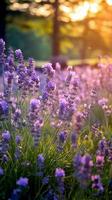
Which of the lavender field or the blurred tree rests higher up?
the blurred tree

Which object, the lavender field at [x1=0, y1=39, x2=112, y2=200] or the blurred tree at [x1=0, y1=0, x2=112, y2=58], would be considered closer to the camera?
the lavender field at [x1=0, y1=39, x2=112, y2=200]

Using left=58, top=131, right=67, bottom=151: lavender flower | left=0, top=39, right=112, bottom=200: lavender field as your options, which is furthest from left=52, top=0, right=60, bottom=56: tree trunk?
left=58, top=131, right=67, bottom=151: lavender flower

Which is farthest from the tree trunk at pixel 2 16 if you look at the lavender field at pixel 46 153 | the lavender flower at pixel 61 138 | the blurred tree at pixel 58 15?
the lavender flower at pixel 61 138

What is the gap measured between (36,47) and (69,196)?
59121mm

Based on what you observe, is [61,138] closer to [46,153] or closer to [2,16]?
[46,153]

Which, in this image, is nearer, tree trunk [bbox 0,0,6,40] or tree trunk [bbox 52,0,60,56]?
tree trunk [bbox 0,0,6,40]

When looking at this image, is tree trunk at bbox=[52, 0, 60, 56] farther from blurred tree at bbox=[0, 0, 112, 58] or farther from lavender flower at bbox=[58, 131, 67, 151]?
lavender flower at bbox=[58, 131, 67, 151]

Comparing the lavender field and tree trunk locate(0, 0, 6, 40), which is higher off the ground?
tree trunk locate(0, 0, 6, 40)

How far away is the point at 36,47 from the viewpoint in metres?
62.1

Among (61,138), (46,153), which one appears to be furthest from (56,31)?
Result: (61,138)

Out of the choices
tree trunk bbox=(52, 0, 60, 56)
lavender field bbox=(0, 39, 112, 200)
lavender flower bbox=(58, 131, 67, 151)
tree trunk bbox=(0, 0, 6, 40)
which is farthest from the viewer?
tree trunk bbox=(52, 0, 60, 56)

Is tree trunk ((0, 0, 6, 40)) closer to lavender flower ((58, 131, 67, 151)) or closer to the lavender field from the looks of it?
the lavender field

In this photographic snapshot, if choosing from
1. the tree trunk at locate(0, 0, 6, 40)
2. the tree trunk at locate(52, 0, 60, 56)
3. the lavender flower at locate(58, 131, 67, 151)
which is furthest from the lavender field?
the tree trunk at locate(52, 0, 60, 56)

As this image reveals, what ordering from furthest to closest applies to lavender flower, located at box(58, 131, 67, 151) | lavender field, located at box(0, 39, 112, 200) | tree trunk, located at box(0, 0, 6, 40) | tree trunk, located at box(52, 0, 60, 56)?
1. tree trunk, located at box(52, 0, 60, 56)
2. tree trunk, located at box(0, 0, 6, 40)
3. lavender flower, located at box(58, 131, 67, 151)
4. lavender field, located at box(0, 39, 112, 200)
